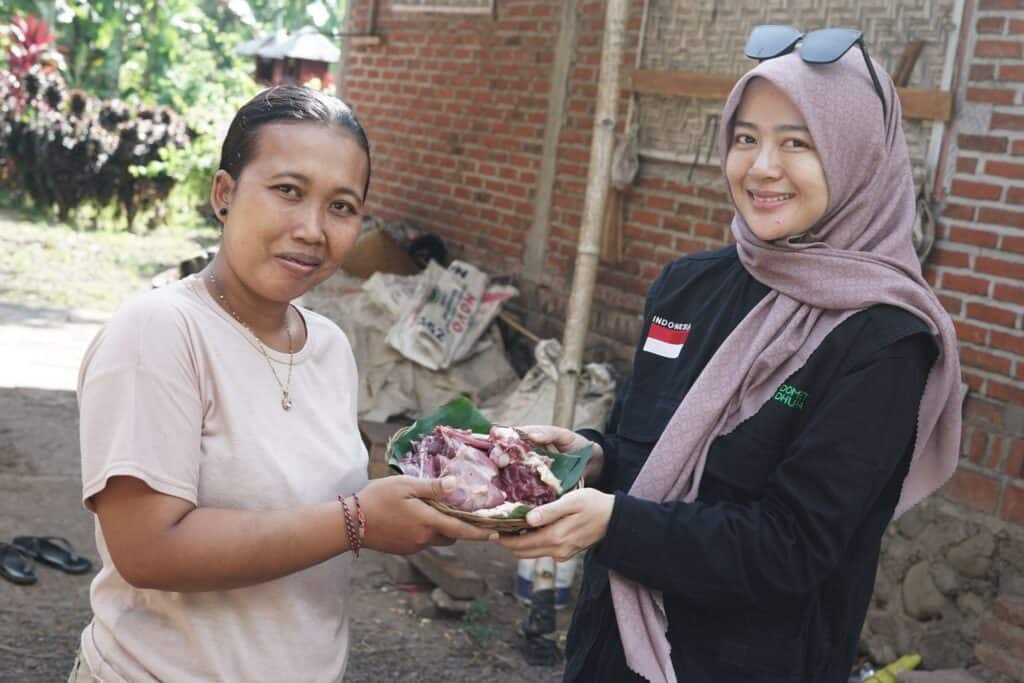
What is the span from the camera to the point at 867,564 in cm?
219

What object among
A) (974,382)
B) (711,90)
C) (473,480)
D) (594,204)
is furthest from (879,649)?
(473,480)

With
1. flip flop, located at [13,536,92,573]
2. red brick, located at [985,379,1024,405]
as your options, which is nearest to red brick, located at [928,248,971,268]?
red brick, located at [985,379,1024,405]

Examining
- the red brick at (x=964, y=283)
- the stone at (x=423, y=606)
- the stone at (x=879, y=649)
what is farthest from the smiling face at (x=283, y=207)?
the stone at (x=879, y=649)

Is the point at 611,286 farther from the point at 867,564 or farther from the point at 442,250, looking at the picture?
the point at 867,564

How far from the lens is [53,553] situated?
512cm

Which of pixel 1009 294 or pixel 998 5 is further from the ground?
pixel 998 5

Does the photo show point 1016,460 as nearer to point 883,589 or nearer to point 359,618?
point 883,589

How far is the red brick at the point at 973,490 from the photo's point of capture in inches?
172

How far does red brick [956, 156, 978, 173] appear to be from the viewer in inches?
179

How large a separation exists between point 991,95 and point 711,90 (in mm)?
1678

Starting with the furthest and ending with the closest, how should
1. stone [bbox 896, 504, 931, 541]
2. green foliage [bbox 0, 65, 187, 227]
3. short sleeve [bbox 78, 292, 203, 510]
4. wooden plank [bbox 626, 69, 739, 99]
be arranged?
green foliage [bbox 0, 65, 187, 227] → wooden plank [bbox 626, 69, 739, 99] → stone [bbox 896, 504, 931, 541] → short sleeve [bbox 78, 292, 203, 510]

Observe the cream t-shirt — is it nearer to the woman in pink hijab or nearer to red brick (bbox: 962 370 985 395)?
the woman in pink hijab

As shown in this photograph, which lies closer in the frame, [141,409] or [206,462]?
[141,409]

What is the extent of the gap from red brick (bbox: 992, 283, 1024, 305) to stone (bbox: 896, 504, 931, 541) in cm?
77
